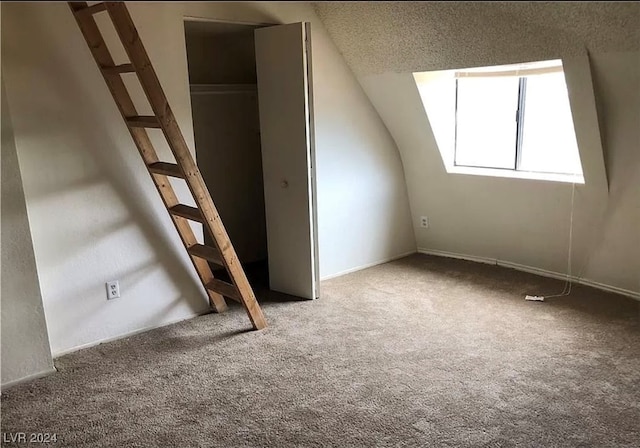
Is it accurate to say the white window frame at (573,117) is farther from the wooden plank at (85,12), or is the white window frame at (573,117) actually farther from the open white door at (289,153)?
the wooden plank at (85,12)

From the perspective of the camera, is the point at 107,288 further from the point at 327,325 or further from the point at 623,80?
the point at 623,80

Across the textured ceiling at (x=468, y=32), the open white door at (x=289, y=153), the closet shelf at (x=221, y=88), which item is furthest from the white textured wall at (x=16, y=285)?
the textured ceiling at (x=468, y=32)

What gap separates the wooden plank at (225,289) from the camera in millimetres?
3466

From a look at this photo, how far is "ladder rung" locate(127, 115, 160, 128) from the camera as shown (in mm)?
2986

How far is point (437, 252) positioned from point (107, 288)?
2.94 meters

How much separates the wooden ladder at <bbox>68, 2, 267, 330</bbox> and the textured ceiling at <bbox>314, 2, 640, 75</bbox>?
1210mm

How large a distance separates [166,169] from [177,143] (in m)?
0.24

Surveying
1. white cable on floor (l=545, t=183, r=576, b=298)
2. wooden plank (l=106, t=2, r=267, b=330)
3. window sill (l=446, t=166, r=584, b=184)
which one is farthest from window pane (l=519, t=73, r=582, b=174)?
wooden plank (l=106, t=2, r=267, b=330)

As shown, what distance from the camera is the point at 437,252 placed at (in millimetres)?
5066

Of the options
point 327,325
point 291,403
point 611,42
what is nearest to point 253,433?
point 291,403

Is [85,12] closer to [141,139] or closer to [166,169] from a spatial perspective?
[141,139]

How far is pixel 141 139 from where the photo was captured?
3270mm

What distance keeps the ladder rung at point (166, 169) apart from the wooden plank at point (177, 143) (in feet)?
0.21

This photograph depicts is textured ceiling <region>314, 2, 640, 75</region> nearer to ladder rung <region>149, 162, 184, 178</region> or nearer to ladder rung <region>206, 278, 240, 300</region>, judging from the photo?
ladder rung <region>149, 162, 184, 178</region>
